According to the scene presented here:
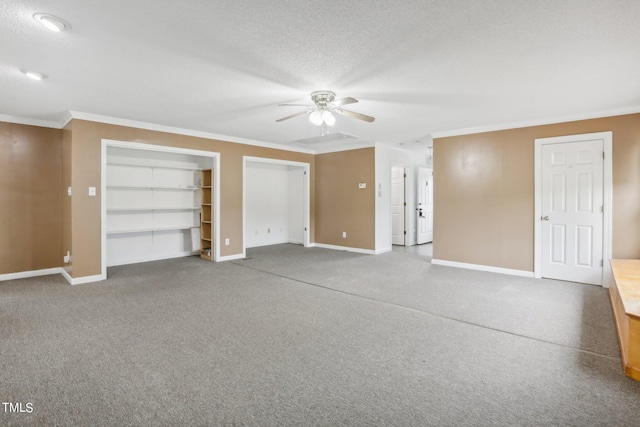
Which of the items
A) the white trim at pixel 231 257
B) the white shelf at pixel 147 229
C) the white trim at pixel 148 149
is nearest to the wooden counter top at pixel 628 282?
the white trim at pixel 231 257

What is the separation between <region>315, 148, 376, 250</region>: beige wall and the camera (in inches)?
275

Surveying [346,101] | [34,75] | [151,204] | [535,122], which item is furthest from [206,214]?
[535,122]

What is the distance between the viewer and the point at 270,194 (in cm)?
841

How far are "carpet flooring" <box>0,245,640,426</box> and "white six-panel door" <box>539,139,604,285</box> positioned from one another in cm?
44

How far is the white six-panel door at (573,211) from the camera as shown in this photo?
4395mm

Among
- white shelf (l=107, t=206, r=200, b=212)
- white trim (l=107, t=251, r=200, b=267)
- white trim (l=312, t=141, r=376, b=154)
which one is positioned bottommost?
white trim (l=107, t=251, r=200, b=267)

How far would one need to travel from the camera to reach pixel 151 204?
6.23 meters

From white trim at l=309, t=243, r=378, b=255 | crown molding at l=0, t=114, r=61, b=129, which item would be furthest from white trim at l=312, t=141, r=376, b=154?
crown molding at l=0, t=114, r=61, b=129

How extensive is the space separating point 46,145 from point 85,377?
460 centimetres

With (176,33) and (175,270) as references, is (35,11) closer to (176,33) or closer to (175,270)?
(176,33)

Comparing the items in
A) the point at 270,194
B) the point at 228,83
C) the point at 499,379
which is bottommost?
the point at 499,379

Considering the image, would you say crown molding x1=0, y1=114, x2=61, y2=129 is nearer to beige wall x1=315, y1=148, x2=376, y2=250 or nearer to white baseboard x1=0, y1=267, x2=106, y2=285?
white baseboard x1=0, y1=267, x2=106, y2=285

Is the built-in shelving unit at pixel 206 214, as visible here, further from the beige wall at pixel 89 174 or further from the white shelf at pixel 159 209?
the beige wall at pixel 89 174

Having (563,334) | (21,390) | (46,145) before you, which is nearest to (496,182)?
(563,334)
